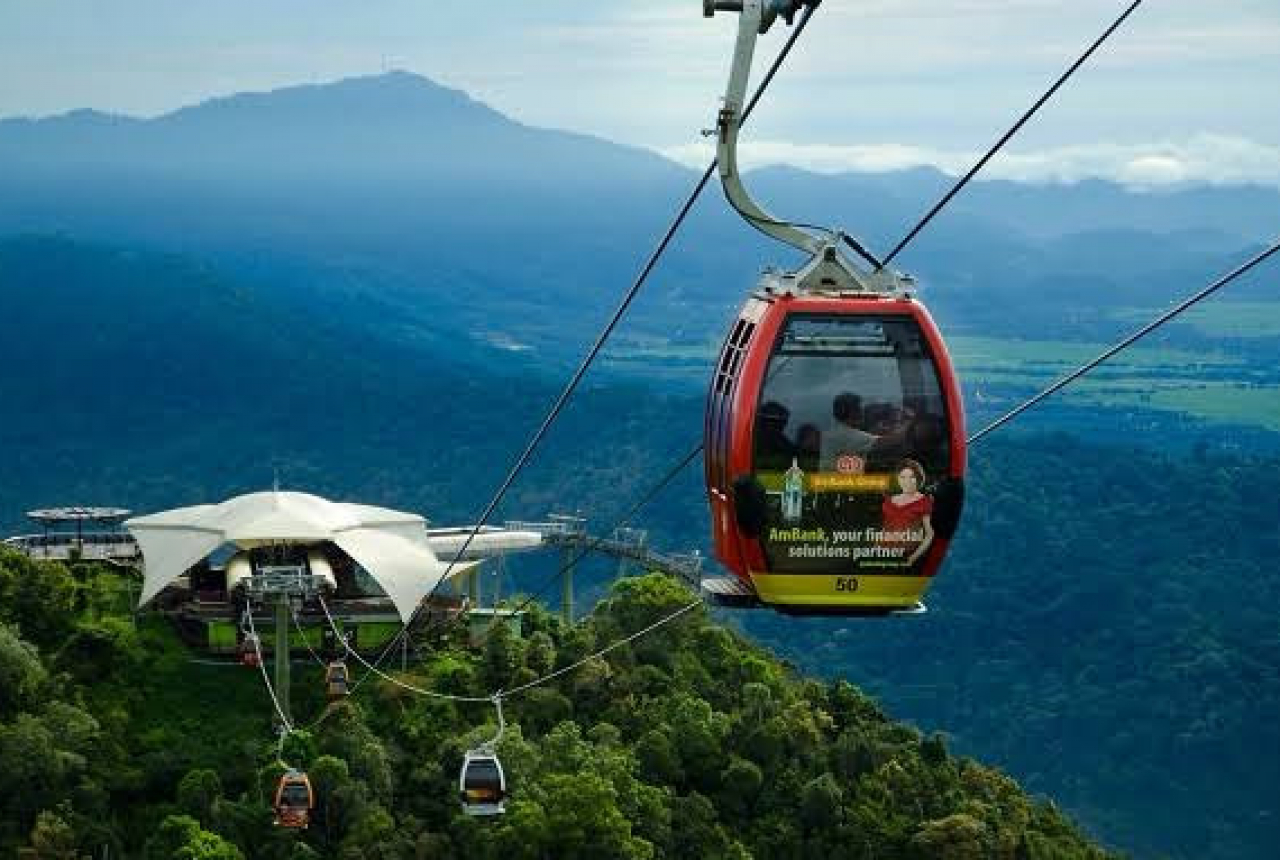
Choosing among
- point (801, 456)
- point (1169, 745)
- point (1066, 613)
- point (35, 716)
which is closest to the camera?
point (801, 456)

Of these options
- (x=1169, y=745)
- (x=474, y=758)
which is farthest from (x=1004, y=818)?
(x=1169, y=745)

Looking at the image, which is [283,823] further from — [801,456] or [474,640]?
[801,456]

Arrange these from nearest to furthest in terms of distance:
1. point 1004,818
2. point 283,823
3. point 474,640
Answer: point 283,823, point 474,640, point 1004,818

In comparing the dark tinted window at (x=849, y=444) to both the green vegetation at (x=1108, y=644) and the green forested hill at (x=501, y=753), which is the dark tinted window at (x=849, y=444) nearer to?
the green forested hill at (x=501, y=753)

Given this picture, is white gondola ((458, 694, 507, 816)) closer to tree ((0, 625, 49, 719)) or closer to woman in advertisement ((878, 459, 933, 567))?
woman in advertisement ((878, 459, 933, 567))

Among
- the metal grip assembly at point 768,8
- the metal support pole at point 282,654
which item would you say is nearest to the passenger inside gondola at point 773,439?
the metal grip assembly at point 768,8

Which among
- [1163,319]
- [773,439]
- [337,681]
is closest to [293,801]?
[337,681]
